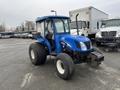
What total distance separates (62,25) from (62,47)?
3.62ft

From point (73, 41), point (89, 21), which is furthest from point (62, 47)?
point (89, 21)

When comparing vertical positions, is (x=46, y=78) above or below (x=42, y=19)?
below

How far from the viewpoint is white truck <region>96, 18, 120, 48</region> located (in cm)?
1056

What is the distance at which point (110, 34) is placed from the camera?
11.1m

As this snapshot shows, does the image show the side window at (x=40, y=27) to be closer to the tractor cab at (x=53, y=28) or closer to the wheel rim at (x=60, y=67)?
the tractor cab at (x=53, y=28)

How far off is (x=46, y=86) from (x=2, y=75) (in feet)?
7.27

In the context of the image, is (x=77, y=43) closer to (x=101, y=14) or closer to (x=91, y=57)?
(x=91, y=57)

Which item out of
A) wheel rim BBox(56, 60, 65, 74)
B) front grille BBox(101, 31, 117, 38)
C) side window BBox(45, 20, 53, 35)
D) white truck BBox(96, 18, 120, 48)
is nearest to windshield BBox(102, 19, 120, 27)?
Result: white truck BBox(96, 18, 120, 48)

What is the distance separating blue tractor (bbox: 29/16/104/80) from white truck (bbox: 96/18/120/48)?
5336 millimetres

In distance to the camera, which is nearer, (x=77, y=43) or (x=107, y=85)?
(x=107, y=85)

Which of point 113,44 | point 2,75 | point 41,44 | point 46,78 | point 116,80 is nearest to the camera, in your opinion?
point 116,80

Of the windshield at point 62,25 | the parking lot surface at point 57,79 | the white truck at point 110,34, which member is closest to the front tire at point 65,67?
the parking lot surface at point 57,79

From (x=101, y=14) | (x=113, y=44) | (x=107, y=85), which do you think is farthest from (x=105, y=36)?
(x=107, y=85)

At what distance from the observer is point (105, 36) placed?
11.3m
